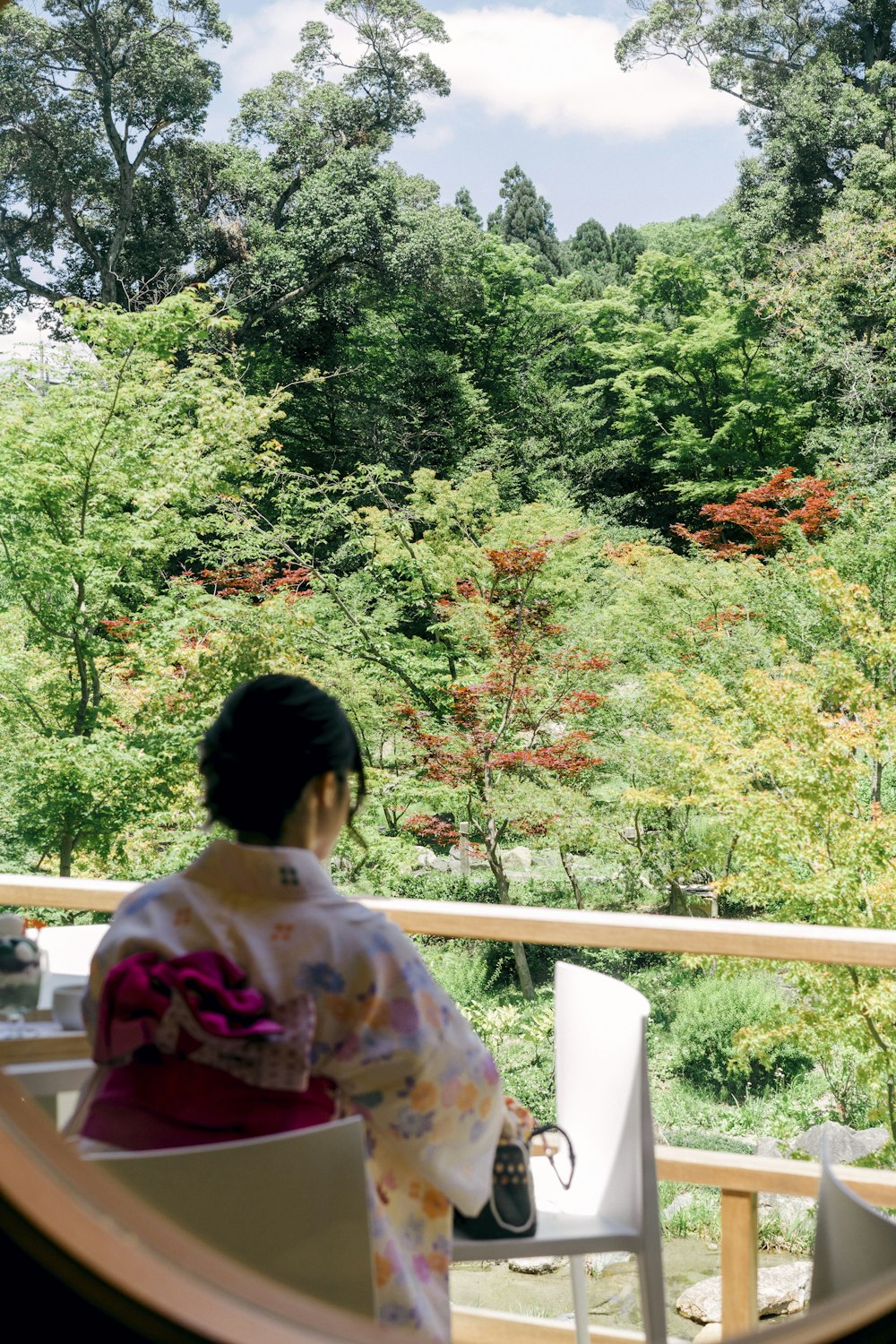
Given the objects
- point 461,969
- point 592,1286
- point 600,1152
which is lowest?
point 592,1286

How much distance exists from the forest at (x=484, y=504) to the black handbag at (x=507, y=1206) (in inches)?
127

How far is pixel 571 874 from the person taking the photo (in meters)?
7.19

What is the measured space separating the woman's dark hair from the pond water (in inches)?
111

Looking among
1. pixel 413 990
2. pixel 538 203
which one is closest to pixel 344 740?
pixel 413 990

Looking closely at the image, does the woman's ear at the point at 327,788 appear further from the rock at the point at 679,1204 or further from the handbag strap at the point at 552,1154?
the rock at the point at 679,1204

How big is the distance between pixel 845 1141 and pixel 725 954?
3926mm

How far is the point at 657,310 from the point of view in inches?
516

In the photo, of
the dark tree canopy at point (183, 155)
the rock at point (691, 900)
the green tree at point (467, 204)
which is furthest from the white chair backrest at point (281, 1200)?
the green tree at point (467, 204)

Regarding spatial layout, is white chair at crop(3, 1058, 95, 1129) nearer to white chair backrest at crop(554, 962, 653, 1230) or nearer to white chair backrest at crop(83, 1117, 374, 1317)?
white chair backrest at crop(83, 1117, 374, 1317)

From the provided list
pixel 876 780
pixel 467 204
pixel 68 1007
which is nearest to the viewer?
pixel 68 1007

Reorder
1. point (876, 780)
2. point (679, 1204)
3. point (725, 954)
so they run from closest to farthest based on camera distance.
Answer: point (725, 954)
point (679, 1204)
point (876, 780)

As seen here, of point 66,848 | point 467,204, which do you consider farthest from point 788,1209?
point 467,204

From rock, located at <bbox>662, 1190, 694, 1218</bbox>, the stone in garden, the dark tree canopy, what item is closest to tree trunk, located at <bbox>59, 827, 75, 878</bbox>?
rock, located at <bbox>662, 1190, 694, 1218</bbox>

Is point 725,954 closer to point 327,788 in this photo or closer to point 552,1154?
point 552,1154
